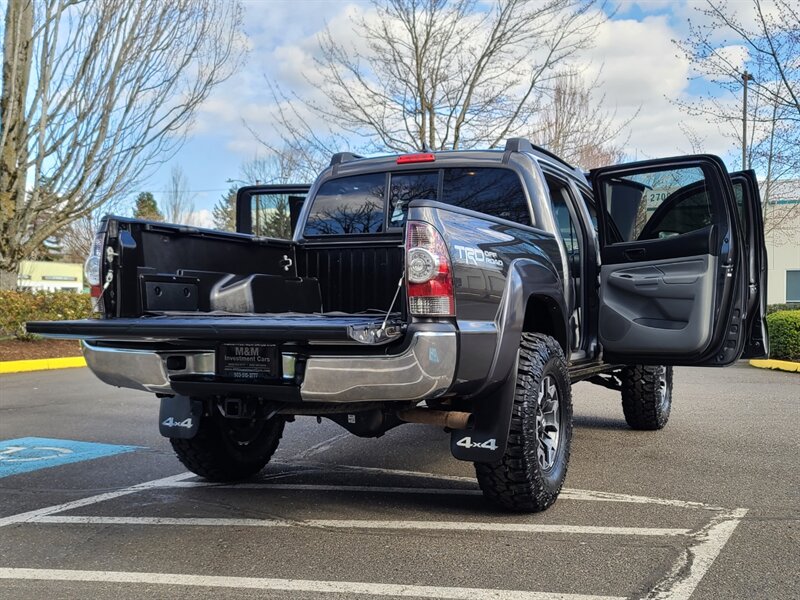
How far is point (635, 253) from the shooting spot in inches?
209

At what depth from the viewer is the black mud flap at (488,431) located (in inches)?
150

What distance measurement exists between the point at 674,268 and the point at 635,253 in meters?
0.28

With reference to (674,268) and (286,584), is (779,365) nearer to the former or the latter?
(674,268)

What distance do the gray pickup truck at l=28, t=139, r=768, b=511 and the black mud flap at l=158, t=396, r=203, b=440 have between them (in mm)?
11

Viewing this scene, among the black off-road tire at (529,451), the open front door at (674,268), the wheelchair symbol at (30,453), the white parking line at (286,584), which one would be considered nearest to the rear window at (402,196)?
the open front door at (674,268)

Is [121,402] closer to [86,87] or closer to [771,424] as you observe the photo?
[771,424]

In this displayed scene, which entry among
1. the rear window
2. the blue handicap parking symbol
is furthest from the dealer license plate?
the blue handicap parking symbol

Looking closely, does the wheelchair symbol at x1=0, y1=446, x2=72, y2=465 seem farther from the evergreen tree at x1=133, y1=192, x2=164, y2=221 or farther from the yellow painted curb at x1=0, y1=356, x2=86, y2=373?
the evergreen tree at x1=133, y1=192, x2=164, y2=221

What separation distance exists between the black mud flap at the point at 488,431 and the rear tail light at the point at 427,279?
2.37ft

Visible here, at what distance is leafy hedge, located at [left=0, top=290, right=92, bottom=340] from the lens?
1375 centimetres

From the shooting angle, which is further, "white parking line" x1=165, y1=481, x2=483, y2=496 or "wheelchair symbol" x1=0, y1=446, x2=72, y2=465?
"wheelchair symbol" x1=0, y1=446, x2=72, y2=465

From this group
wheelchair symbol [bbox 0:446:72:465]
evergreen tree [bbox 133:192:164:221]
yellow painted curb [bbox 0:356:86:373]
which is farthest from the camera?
evergreen tree [bbox 133:192:164:221]

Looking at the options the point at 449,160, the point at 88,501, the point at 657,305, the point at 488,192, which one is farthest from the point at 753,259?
the point at 88,501

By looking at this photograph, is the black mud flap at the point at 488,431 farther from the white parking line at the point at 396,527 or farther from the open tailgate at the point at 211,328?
the open tailgate at the point at 211,328
